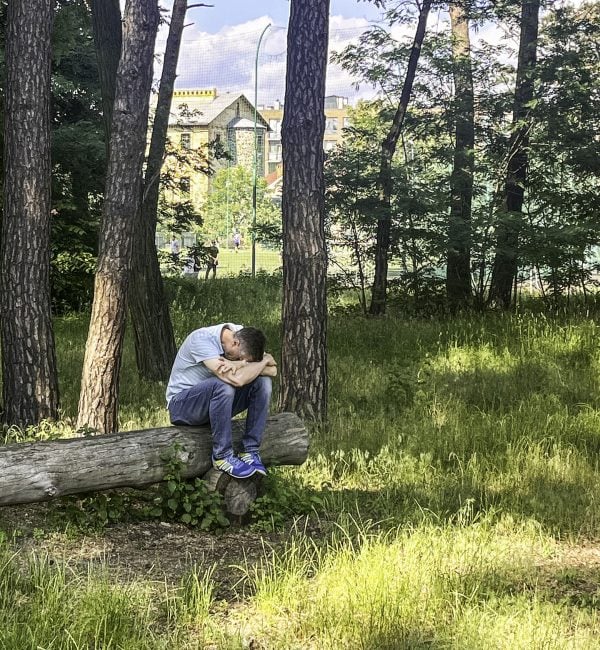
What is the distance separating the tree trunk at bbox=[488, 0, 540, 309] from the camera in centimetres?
1320

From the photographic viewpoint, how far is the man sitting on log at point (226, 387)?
18.5 feet

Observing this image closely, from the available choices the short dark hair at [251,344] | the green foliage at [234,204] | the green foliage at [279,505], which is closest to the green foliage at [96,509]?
the green foliage at [279,505]

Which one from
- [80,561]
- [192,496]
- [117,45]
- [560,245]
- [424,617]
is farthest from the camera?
[560,245]

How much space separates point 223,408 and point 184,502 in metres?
0.69

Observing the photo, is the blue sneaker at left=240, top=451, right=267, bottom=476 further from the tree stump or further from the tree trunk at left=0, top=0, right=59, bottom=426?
the tree trunk at left=0, top=0, right=59, bottom=426

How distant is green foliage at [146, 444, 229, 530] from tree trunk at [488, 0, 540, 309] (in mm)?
8488

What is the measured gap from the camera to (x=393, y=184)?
1412 centimetres

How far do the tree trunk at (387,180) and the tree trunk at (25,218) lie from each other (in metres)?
7.26

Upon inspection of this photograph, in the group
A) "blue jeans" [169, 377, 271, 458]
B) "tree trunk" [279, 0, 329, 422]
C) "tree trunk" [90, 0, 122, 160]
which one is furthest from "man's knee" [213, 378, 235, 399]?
"tree trunk" [90, 0, 122, 160]

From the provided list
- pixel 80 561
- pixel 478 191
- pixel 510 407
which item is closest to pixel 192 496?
pixel 80 561

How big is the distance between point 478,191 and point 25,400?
9.59 m

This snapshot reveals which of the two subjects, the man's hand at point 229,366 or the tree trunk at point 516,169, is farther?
the tree trunk at point 516,169

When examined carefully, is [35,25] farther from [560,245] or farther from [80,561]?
[560,245]

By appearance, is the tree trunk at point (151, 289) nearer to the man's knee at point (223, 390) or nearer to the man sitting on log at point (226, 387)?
the man sitting on log at point (226, 387)
